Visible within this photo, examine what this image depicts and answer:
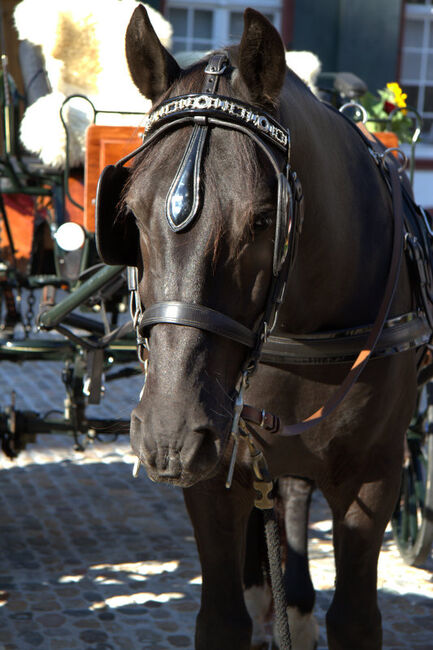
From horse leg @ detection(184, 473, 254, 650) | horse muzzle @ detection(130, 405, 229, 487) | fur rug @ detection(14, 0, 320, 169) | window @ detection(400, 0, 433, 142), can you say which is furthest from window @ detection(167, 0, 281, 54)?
horse muzzle @ detection(130, 405, 229, 487)

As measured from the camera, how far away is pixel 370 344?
6.68 feet

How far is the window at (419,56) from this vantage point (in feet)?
32.3

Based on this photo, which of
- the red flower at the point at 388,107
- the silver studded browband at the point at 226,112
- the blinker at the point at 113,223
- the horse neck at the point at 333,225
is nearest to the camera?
the silver studded browband at the point at 226,112

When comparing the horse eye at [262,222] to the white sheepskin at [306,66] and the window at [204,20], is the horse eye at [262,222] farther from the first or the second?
the window at [204,20]

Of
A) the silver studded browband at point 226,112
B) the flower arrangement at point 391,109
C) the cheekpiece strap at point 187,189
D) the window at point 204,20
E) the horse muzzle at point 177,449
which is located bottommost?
the horse muzzle at point 177,449

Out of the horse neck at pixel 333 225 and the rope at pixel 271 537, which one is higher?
the horse neck at pixel 333 225

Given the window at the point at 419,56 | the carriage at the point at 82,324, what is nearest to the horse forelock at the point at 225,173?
the carriage at the point at 82,324

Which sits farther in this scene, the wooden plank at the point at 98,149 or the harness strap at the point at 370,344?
the wooden plank at the point at 98,149

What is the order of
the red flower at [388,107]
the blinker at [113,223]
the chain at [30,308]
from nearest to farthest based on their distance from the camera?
1. the blinker at [113,223]
2. the chain at [30,308]
3. the red flower at [388,107]

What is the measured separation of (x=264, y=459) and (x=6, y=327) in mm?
2531

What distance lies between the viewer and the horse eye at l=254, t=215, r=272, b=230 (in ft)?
5.09

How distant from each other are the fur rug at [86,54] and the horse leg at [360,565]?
2.32 m

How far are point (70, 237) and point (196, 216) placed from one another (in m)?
1.97

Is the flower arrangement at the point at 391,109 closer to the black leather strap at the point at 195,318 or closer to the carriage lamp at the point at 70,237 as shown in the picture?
the carriage lamp at the point at 70,237
